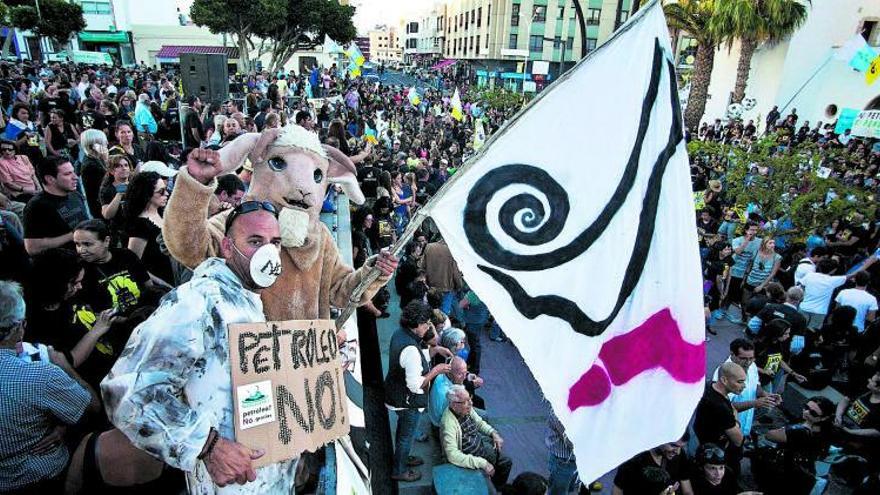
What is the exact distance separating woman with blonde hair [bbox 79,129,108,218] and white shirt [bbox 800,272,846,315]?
936 centimetres

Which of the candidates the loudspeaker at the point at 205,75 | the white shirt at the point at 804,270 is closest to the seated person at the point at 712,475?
the white shirt at the point at 804,270

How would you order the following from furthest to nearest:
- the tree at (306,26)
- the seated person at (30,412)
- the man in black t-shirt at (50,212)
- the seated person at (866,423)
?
the tree at (306,26) → the seated person at (866,423) → the man in black t-shirt at (50,212) → the seated person at (30,412)

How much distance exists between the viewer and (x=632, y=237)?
2637 millimetres

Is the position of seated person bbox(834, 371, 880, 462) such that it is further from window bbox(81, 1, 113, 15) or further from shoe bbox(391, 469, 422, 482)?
window bbox(81, 1, 113, 15)

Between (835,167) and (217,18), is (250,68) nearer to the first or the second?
(217,18)

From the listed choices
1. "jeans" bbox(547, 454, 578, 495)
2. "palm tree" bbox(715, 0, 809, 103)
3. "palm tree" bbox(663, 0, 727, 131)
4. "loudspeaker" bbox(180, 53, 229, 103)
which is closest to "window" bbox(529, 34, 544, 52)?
"palm tree" bbox(663, 0, 727, 131)

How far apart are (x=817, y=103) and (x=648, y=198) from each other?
2660cm

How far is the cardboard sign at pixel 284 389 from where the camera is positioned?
75.2 inches

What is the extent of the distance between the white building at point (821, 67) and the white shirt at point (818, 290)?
60.5 ft

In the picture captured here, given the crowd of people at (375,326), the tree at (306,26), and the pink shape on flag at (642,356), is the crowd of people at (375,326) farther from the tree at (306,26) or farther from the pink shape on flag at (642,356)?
the tree at (306,26)

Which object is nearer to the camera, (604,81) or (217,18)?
(604,81)

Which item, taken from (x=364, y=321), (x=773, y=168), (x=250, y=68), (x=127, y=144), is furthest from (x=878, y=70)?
(x=250, y=68)

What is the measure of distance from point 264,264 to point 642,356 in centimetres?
199

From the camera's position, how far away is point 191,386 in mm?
1863
